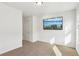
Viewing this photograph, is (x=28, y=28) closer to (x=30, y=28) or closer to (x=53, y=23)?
(x=30, y=28)

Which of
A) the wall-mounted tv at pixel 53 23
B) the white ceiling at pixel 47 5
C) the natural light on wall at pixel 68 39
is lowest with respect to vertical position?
the natural light on wall at pixel 68 39

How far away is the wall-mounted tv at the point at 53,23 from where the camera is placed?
4084 mm

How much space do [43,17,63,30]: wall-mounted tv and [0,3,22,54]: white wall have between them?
6.13 feet

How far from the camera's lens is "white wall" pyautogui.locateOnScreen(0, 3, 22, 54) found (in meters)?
2.77

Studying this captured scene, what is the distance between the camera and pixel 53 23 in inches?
172

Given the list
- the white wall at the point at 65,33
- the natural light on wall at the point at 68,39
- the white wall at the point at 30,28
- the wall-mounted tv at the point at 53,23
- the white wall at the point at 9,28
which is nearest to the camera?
the white wall at the point at 9,28

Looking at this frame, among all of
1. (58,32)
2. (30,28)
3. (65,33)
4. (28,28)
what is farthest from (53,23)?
(28,28)

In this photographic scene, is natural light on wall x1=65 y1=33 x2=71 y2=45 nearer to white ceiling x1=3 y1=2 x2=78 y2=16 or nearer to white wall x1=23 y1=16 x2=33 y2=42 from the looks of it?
white ceiling x1=3 y1=2 x2=78 y2=16

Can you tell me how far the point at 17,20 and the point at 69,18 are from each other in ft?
8.92

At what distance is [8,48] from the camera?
3039 mm

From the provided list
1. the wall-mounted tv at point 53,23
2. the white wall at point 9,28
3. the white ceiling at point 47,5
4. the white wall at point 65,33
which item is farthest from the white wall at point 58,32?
the white wall at point 9,28

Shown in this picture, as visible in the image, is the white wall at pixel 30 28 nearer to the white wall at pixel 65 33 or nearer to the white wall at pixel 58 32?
the white wall at pixel 58 32

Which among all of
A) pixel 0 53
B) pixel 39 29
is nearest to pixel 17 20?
pixel 0 53

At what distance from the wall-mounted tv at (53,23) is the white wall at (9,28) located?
187 cm
